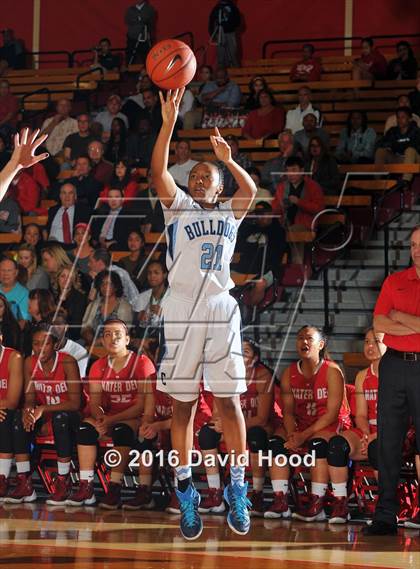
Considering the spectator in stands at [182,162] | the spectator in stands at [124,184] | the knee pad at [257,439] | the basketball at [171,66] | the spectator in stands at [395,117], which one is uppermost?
the spectator in stands at [395,117]

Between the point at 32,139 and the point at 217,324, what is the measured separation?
141 centimetres

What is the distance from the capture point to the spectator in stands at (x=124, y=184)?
1055 cm

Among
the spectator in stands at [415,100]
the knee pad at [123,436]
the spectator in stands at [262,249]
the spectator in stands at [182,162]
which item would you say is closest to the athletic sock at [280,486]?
the knee pad at [123,436]

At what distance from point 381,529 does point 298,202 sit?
4151 millimetres

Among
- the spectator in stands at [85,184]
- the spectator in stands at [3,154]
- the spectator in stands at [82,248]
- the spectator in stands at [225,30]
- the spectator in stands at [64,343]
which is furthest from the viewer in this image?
the spectator in stands at [225,30]

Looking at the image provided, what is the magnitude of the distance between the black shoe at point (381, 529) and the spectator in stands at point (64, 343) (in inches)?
109

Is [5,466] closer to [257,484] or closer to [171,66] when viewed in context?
[257,484]

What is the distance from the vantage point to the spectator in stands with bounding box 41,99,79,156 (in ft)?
42.2

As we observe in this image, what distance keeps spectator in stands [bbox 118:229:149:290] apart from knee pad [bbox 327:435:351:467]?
287cm

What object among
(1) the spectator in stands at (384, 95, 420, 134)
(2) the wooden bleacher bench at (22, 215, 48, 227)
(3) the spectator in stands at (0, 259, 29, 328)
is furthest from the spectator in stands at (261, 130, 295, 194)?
(3) the spectator in stands at (0, 259, 29, 328)

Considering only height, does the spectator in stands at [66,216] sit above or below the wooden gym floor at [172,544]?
→ above

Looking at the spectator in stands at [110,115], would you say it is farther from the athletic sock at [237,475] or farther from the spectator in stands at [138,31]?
the athletic sock at [237,475]

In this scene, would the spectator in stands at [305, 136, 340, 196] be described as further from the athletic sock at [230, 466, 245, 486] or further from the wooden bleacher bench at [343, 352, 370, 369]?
the athletic sock at [230, 466, 245, 486]

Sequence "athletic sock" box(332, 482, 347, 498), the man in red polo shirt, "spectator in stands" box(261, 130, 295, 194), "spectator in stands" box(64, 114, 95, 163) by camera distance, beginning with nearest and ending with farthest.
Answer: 1. the man in red polo shirt
2. "athletic sock" box(332, 482, 347, 498)
3. "spectator in stands" box(261, 130, 295, 194)
4. "spectator in stands" box(64, 114, 95, 163)
